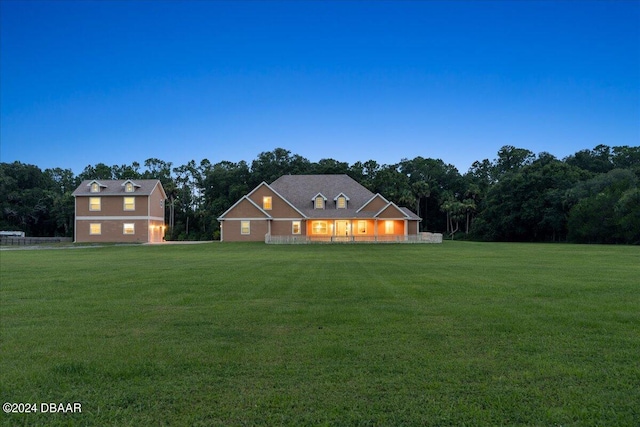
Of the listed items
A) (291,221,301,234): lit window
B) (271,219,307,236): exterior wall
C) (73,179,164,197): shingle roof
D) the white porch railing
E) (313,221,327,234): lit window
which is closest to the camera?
the white porch railing

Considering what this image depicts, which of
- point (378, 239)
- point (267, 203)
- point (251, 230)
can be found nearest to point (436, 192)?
point (378, 239)

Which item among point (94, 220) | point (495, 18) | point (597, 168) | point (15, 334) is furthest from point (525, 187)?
point (15, 334)

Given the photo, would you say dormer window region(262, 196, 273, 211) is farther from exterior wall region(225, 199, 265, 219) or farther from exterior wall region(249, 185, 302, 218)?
exterior wall region(225, 199, 265, 219)

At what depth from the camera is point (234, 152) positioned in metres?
83.2

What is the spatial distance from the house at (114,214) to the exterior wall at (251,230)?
9.74m

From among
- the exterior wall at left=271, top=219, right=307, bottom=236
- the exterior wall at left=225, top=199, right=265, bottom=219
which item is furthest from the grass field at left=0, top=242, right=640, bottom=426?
the exterior wall at left=271, top=219, right=307, bottom=236

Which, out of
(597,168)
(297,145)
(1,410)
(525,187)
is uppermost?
(297,145)

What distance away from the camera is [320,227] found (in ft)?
149

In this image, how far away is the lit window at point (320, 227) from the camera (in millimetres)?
45438

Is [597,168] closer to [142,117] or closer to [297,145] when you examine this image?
[297,145]

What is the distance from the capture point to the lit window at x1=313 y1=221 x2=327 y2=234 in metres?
45.4

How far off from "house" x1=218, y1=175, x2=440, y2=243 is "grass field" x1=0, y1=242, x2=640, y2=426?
1291 inches

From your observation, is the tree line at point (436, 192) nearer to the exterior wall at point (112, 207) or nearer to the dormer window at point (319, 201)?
the exterior wall at point (112, 207)

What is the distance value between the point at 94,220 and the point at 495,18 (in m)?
45.0
